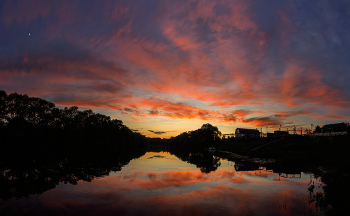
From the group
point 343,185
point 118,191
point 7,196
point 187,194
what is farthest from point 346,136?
point 7,196

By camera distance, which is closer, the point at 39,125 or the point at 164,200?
the point at 164,200

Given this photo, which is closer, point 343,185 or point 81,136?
point 343,185

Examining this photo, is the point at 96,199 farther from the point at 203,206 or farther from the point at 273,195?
the point at 273,195

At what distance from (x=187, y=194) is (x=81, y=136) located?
86138 mm

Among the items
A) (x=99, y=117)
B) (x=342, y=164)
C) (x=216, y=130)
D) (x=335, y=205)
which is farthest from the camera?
(x=216, y=130)

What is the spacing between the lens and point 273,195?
2122 cm

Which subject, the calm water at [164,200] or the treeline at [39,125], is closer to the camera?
the calm water at [164,200]

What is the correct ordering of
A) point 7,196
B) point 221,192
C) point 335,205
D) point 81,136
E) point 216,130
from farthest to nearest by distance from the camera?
point 216,130, point 81,136, point 221,192, point 7,196, point 335,205

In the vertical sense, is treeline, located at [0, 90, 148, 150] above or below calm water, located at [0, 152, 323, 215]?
above

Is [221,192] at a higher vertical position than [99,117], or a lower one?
lower

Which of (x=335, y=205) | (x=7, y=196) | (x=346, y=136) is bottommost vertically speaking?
(x=7, y=196)

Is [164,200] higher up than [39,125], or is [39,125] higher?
[39,125]

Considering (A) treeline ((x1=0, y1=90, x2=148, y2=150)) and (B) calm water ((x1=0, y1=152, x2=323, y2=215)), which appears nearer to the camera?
(B) calm water ((x1=0, y1=152, x2=323, y2=215))

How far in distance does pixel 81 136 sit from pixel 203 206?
9016cm
